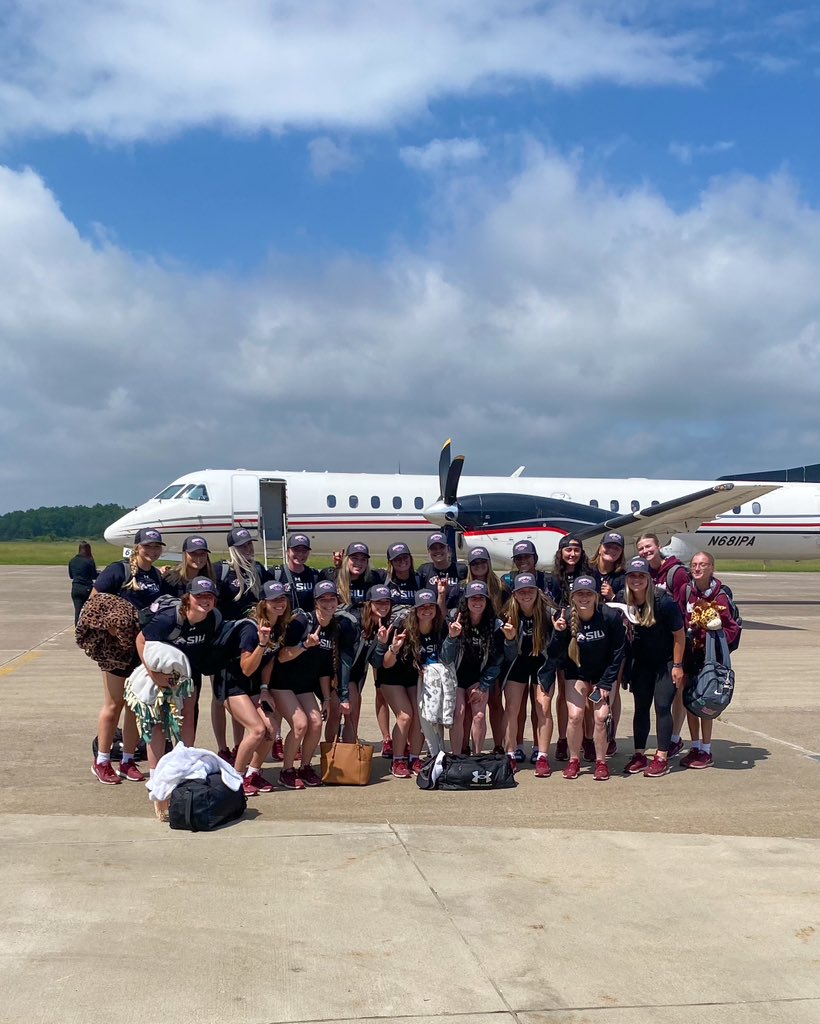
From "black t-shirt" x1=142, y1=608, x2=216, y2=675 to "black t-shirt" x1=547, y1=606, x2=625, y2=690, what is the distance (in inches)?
109

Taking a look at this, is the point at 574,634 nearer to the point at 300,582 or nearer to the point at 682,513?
the point at 300,582

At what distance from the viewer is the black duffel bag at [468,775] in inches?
279

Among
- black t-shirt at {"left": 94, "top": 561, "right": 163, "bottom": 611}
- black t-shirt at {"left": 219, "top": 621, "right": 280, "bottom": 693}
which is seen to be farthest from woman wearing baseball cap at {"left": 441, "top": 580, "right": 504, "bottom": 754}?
black t-shirt at {"left": 94, "top": 561, "right": 163, "bottom": 611}

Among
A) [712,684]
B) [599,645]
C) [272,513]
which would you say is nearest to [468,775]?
[599,645]

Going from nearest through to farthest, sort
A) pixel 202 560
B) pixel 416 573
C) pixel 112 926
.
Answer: pixel 112 926
pixel 202 560
pixel 416 573

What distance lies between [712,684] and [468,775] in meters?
2.22

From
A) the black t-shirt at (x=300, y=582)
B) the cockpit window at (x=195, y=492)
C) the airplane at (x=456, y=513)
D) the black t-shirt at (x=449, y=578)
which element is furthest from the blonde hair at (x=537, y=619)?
→ the cockpit window at (x=195, y=492)

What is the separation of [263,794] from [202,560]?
1887 millimetres

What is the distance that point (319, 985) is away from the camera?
384cm

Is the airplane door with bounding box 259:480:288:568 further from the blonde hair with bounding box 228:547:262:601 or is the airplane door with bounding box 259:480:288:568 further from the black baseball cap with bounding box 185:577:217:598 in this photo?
the black baseball cap with bounding box 185:577:217:598

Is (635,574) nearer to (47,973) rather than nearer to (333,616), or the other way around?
(333,616)

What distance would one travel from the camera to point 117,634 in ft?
23.0

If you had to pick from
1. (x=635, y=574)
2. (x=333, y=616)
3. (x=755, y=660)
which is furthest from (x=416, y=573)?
(x=755, y=660)

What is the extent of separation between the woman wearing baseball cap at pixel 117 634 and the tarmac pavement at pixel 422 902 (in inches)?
11.8
